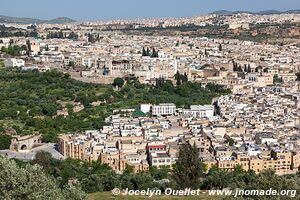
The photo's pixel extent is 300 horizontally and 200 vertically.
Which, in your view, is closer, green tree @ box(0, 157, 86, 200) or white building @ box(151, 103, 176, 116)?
green tree @ box(0, 157, 86, 200)

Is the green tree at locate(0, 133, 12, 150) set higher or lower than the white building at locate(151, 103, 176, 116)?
lower

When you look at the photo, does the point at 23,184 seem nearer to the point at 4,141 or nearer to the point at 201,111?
the point at 4,141

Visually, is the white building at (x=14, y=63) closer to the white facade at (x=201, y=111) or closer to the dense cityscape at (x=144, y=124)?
the dense cityscape at (x=144, y=124)

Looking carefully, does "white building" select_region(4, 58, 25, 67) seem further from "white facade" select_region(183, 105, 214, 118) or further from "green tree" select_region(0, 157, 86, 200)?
"green tree" select_region(0, 157, 86, 200)

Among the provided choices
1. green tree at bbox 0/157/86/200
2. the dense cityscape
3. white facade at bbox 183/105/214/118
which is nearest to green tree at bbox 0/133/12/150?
the dense cityscape

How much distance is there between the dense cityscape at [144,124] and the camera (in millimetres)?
11047

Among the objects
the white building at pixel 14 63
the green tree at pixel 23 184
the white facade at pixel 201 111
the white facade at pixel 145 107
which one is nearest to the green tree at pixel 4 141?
the white facade at pixel 145 107

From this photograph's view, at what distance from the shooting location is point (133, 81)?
3067cm

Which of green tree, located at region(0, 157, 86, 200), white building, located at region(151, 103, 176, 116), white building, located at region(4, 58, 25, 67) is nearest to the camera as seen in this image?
green tree, located at region(0, 157, 86, 200)

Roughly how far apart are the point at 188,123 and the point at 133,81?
10.4 m

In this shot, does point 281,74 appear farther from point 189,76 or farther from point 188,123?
point 188,123

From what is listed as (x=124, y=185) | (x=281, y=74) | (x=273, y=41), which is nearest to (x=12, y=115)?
(x=124, y=185)

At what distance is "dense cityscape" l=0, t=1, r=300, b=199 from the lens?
11.0 meters

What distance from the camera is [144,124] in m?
20.2
